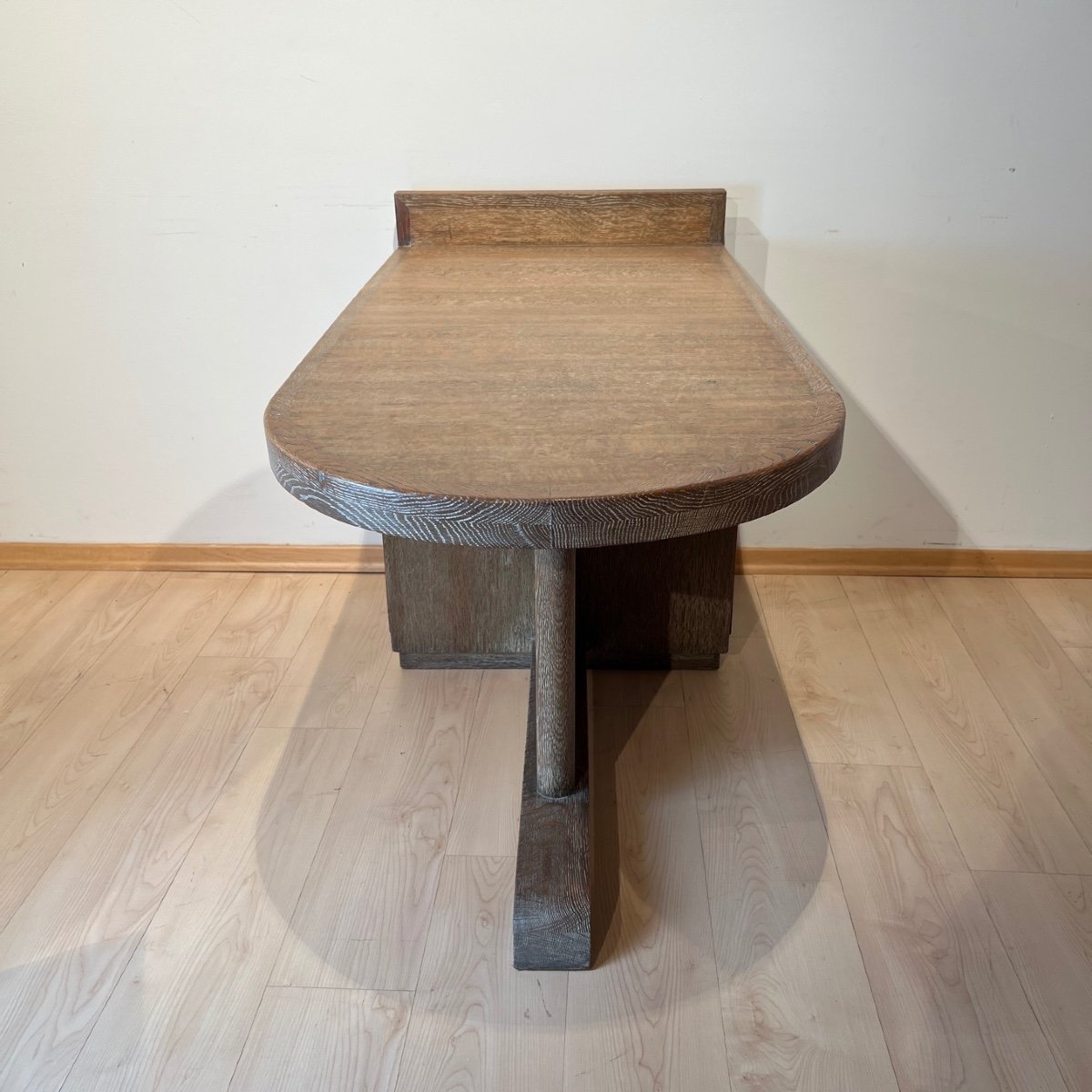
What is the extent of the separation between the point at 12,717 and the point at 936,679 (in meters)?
1.72

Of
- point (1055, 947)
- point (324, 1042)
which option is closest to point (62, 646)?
point (324, 1042)

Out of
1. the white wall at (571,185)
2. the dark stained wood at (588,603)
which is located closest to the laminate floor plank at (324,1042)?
the dark stained wood at (588,603)

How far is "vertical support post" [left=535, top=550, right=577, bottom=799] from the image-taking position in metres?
1.45

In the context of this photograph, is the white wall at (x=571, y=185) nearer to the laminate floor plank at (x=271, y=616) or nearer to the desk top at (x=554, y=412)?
the laminate floor plank at (x=271, y=616)

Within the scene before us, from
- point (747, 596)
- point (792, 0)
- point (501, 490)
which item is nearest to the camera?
point (501, 490)

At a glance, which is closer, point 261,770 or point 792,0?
point 261,770

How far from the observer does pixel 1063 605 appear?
7.62ft

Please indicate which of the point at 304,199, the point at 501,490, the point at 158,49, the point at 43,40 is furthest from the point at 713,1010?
the point at 43,40

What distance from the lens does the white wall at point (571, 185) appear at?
1.99 metres

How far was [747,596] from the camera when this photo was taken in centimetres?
237

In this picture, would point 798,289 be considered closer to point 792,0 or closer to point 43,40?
point 792,0

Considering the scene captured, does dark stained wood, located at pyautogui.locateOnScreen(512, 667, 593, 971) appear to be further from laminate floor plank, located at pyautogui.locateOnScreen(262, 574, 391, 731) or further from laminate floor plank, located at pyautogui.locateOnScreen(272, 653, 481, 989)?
laminate floor plank, located at pyautogui.locateOnScreen(262, 574, 391, 731)

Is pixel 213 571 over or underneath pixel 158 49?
underneath

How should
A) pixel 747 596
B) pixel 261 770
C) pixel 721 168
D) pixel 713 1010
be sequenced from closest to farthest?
1. pixel 713 1010
2. pixel 261 770
3. pixel 721 168
4. pixel 747 596
